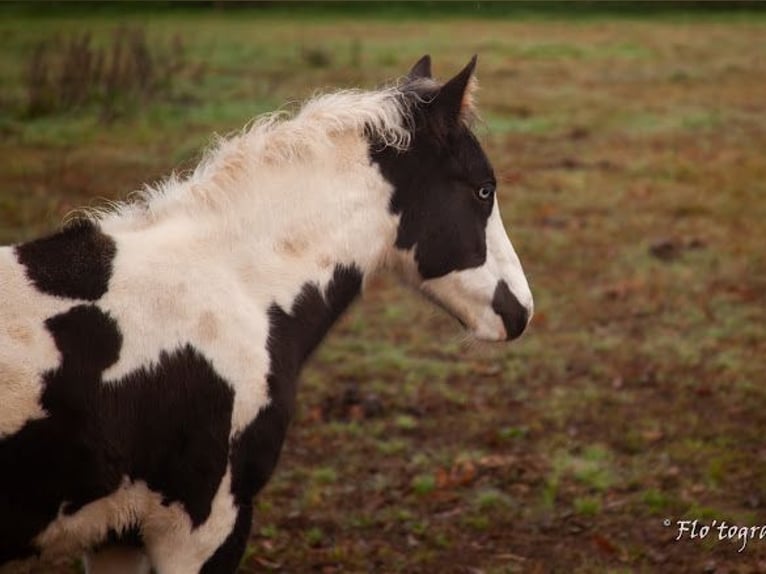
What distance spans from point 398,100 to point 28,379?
60.8 inches

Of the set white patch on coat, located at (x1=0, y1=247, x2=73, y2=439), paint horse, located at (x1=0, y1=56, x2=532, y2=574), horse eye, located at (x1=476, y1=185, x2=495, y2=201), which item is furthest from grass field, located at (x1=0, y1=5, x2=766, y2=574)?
white patch on coat, located at (x1=0, y1=247, x2=73, y2=439)

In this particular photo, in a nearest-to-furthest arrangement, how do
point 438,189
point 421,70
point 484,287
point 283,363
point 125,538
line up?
point 125,538, point 283,363, point 438,189, point 484,287, point 421,70

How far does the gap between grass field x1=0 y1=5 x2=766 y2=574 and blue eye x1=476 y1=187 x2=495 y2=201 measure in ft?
1.69

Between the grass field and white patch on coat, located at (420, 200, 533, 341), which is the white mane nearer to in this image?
white patch on coat, located at (420, 200, 533, 341)

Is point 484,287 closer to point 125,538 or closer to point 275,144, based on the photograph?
point 275,144

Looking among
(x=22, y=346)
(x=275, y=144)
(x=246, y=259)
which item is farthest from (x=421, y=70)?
(x=22, y=346)

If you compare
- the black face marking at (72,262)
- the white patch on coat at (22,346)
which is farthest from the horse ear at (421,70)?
the white patch on coat at (22,346)

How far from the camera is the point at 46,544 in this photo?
3346mm

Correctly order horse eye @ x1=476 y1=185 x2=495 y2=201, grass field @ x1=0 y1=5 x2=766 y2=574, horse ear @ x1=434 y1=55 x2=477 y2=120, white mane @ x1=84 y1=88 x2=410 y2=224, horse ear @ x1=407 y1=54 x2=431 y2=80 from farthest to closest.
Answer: grass field @ x1=0 y1=5 x2=766 y2=574 → horse ear @ x1=407 y1=54 x2=431 y2=80 → horse eye @ x1=476 y1=185 x2=495 y2=201 → horse ear @ x1=434 y1=55 x2=477 y2=120 → white mane @ x1=84 y1=88 x2=410 y2=224

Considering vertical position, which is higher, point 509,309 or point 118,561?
point 509,309

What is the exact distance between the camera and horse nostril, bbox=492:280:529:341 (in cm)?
411

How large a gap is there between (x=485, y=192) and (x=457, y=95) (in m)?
0.37

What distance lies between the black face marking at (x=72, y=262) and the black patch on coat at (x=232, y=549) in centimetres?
80

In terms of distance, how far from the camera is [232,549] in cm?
354
